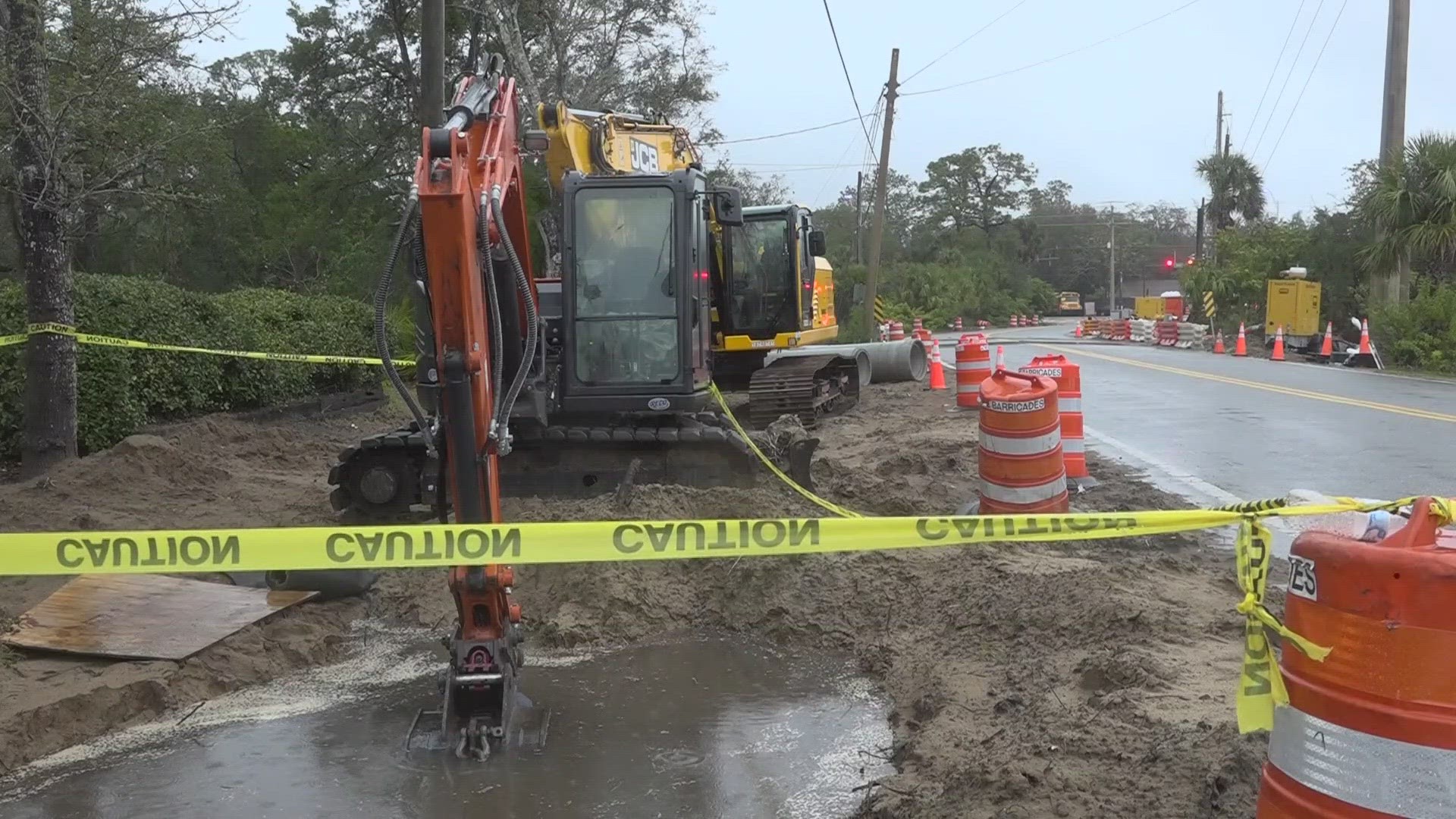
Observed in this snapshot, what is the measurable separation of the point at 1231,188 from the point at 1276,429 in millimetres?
43667

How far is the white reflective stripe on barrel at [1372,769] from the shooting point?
8.59ft

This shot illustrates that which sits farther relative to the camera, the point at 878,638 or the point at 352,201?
the point at 352,201

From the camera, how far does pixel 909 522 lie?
3988 mm

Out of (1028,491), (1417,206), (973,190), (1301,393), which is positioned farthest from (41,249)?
(973,190)

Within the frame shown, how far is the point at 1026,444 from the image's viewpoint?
791 cm

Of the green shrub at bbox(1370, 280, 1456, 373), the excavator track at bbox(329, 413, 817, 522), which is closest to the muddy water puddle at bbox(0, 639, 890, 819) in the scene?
the excavator track at bbox(329, 413, 817, 522)

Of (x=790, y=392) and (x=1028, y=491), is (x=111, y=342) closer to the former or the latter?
(x=790, y=392)

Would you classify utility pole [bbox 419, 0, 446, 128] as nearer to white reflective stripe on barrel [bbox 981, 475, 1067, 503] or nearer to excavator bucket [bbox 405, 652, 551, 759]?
white reflective stripe on barrel [bbox 981, 475, 1067, 503]

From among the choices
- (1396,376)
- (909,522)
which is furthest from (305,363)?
(1396,376)

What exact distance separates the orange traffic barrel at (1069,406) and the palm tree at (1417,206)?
64.7 ft

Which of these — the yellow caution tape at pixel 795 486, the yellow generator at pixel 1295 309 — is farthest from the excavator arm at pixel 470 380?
the yellow generator at pixel 1295 309

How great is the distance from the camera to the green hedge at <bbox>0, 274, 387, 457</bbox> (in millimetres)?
11305

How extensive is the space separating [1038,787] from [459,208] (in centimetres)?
307

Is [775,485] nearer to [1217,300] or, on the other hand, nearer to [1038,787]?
[1038,787]
